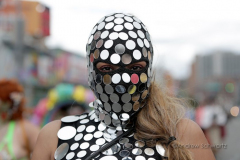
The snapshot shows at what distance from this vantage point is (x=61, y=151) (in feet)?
5.48

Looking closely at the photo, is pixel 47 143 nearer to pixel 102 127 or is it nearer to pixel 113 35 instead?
pixel 102 127

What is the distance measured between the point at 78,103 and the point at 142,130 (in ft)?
12.5

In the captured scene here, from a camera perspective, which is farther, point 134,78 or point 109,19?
point 109,19

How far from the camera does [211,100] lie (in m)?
9.06

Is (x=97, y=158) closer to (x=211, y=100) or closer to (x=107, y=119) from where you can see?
(x=107, y=119)

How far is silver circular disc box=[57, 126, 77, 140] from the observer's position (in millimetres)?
1725

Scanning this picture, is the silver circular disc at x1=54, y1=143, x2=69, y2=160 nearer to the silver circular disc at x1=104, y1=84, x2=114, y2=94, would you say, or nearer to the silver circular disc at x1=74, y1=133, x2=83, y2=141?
the silver circular disc at x1=74, y1=133, x2=83, y2=141

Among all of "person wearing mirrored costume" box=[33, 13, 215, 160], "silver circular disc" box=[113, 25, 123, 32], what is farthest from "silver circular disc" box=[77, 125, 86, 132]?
"silver circular disc" box=[113, 25, 123, 32]

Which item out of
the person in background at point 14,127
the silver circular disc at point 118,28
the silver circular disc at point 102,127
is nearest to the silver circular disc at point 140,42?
the silver circular disc at point 118,28

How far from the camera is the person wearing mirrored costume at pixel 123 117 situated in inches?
64.1

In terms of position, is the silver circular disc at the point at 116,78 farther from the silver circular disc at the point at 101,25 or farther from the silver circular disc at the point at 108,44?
the silver circular disc at the point at 101,25

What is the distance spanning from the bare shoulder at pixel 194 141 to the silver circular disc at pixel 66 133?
1.77 ft

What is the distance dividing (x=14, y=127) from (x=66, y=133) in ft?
6.22

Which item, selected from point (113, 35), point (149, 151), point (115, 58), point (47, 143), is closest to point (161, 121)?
point (149, 151)
